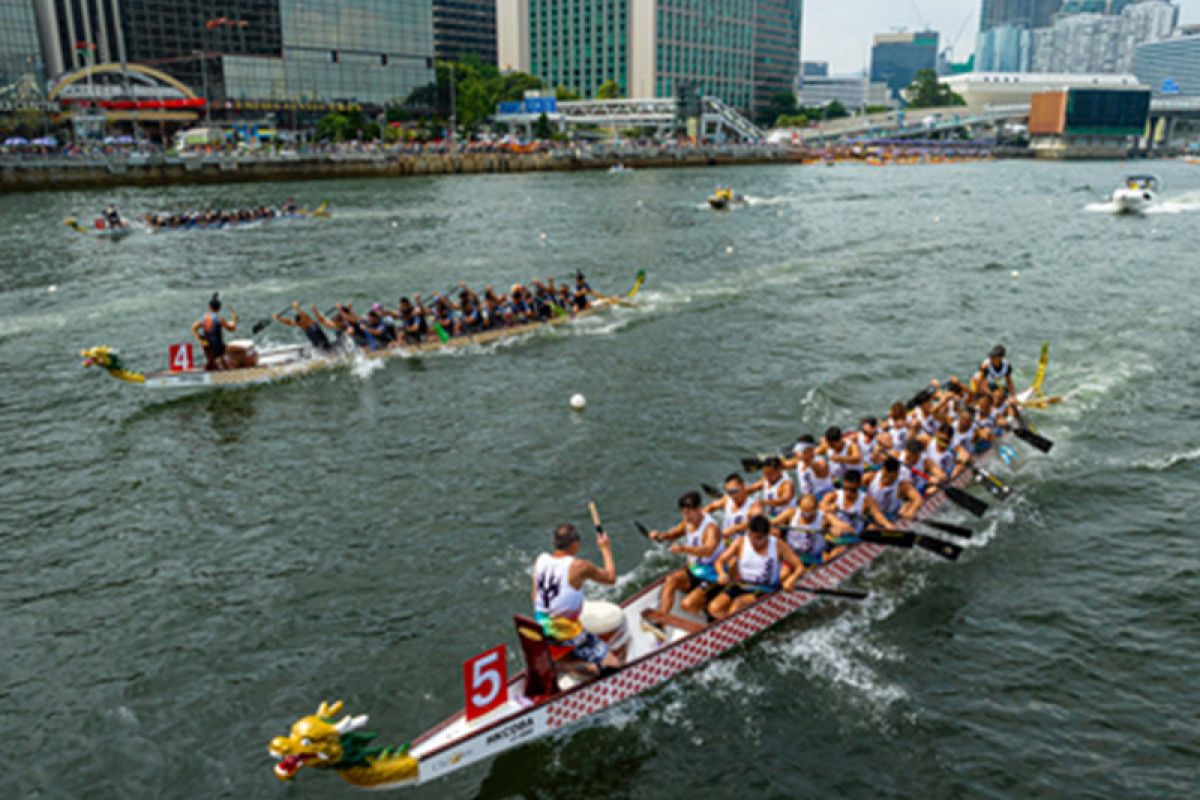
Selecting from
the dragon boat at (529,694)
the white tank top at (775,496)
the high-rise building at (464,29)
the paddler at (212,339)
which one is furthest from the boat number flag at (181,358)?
the high-rise building at (464,29)

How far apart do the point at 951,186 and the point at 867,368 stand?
270ft

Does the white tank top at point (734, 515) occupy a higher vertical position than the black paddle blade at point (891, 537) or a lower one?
higher

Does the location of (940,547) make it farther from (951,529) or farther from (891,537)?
(891,537)

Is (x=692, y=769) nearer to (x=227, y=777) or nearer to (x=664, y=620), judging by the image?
(x=664, y=620)

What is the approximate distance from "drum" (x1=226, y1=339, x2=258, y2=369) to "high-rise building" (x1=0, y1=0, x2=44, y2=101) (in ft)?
391

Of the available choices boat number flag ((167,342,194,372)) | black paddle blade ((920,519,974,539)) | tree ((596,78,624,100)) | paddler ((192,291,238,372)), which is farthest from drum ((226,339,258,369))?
tree ((596,78,624,100))

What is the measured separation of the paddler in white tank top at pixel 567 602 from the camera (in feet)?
32.0

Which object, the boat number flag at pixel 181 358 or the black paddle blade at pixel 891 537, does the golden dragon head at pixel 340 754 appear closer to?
the black paddle blade at pixel 891 537

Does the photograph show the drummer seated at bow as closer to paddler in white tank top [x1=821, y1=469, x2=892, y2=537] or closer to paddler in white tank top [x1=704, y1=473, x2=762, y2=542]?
paddler in white tank top [x1=821, y1=469, x2=892, y2=537]

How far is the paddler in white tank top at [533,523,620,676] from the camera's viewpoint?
9742mm

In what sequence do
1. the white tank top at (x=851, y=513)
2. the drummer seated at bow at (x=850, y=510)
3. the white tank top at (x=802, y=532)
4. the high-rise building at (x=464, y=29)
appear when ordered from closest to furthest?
the white tank top at (x=802, y=532), the drummer seated at bow at (x=850, y=510), the white tank top at (x=851, y=513), the high-rise building at (x=464, y=29)

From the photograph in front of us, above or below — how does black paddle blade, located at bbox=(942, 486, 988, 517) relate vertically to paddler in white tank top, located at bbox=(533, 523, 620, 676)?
below

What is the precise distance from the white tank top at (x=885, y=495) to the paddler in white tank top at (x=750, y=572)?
3.11m

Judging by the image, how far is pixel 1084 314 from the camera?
32.2 m
